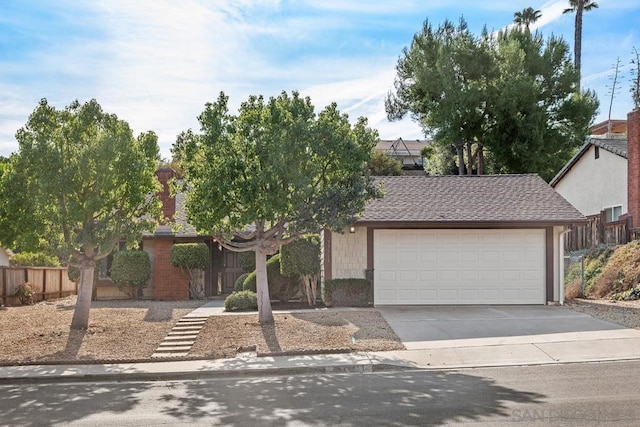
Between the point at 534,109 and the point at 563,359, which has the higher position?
the point at 534,109

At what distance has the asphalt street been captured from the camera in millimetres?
7699

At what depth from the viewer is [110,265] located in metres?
23.5

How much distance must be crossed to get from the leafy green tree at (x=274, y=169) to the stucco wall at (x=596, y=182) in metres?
15.7

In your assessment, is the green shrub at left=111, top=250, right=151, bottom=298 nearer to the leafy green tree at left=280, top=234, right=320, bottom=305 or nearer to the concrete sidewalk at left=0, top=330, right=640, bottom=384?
the leafy green tree at left=280, top=234, right=320, bottom=305

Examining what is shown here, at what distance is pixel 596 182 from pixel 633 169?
15.3 feet

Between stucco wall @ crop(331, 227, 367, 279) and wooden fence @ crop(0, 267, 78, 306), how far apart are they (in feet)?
35.1

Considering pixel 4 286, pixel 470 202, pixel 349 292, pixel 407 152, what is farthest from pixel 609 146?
pixel 407 152

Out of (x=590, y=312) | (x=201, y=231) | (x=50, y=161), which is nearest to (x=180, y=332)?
(x=201, y=231)

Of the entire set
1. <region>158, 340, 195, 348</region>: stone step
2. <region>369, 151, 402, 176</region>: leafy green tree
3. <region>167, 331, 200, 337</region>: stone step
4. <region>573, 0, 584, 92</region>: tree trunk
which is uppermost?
<region>573, 0, 584, 92</region>: tree trunk

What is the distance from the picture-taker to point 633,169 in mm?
23875

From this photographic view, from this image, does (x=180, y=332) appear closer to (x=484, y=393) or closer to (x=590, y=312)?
(x=484, y=393)

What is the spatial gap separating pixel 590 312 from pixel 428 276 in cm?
436

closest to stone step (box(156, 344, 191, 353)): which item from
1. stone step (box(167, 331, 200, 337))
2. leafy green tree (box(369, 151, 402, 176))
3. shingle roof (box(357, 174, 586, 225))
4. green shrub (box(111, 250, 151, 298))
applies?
stone step (box(167, 331, 200, 337))

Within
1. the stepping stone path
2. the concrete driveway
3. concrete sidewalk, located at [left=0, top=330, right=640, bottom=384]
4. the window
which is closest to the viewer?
concrete sidewalk, located at [left=0, top=330, right=640, bottom=384]
